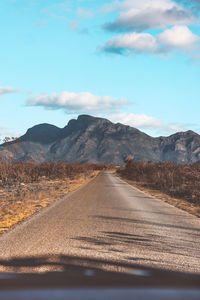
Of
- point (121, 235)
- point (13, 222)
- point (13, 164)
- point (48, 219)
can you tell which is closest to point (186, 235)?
point (121, 235)

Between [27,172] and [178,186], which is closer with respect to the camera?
[178,186]

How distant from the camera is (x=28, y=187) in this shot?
32594 millimetres

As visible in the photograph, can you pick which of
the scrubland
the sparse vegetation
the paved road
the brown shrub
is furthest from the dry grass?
the sparse vegetation

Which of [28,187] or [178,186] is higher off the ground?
[178,186]

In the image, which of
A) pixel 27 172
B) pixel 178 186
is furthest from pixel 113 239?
pixel 27 172

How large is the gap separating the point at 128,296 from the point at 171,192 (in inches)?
935

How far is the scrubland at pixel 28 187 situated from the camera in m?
13.8

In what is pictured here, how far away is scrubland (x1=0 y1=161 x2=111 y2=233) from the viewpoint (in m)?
13.8

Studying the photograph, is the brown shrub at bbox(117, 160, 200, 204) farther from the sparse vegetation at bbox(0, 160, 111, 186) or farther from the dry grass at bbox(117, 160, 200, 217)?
the sparse vegetation at bbox(0, 160, 111, 186)

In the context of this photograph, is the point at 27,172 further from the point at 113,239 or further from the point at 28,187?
the point at 113,239

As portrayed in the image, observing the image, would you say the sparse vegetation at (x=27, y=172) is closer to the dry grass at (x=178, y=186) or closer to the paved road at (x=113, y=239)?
the dry grass at (x=178, y=186)

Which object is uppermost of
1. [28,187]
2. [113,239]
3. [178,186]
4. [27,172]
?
[27,172]

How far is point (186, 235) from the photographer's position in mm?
8953

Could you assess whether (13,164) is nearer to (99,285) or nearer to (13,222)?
(13,222)
